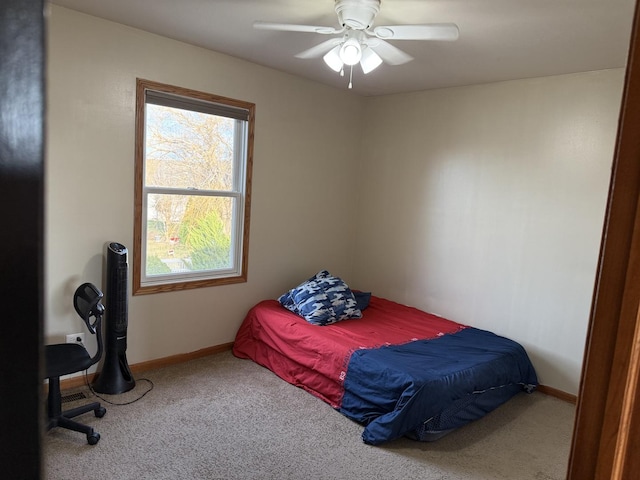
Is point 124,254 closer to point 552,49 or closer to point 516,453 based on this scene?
point 516,453

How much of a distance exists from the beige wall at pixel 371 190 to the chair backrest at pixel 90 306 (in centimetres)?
18

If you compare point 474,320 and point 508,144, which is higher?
point 508,144

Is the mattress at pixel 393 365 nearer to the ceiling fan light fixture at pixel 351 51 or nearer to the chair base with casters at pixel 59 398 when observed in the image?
the chair base with casters at pixel 59 398

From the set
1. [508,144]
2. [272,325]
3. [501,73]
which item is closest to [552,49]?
Result: [501,73]

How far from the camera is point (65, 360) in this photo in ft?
7.86

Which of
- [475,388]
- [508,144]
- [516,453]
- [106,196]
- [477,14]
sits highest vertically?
[477,14]

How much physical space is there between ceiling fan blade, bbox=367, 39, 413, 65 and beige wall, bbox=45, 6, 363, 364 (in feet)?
4.62

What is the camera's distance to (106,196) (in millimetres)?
3051

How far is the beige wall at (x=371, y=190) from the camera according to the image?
9.62 ft

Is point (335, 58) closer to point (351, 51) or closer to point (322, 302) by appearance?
point (351, 51)

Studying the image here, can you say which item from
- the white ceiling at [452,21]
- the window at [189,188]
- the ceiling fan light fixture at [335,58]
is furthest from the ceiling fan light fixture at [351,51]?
the window at [189,188]

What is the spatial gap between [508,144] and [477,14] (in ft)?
4.90

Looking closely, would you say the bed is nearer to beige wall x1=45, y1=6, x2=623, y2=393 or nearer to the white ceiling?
beige wall x1=45, y1=6, x2=623, y2=393

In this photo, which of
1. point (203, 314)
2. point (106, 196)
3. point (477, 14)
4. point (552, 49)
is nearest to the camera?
point (477, 14)
